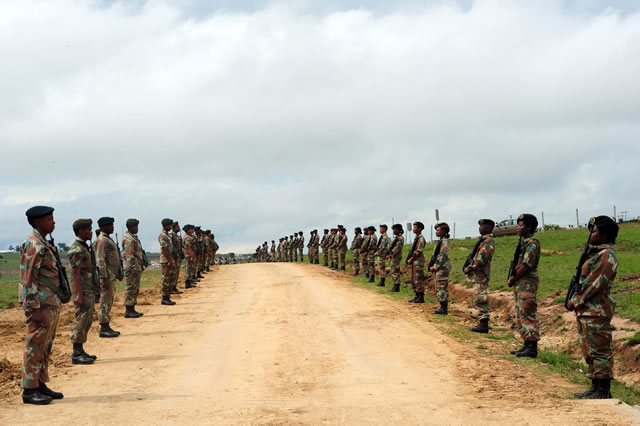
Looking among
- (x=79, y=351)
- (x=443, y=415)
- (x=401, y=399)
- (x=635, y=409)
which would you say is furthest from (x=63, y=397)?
(x=635, y=409)

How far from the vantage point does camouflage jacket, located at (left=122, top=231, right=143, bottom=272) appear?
12859 millimetres

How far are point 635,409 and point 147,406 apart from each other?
18.4 ft

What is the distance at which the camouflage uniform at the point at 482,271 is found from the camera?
432 inches

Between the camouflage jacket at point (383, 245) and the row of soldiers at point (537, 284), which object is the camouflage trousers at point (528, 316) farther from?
the camouflage jacket at point (383, 245)

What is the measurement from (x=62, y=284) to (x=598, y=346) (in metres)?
6.91

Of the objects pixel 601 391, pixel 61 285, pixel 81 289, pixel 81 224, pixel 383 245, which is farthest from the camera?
pixel 383 245

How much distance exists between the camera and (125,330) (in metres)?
11.3

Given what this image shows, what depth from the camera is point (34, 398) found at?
20.1 feet

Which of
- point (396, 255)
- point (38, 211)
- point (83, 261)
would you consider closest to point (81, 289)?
point (83, 261)

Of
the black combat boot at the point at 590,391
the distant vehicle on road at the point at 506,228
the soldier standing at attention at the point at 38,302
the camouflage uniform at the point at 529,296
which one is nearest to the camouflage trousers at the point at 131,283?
the soldier standing at attention at the point at 38,302

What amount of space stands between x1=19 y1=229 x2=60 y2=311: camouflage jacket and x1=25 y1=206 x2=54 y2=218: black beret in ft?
0.69

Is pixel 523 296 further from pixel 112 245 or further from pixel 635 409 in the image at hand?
pixel 112 245

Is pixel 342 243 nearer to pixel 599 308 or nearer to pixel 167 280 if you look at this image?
pixel 167 280

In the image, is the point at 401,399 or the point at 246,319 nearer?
the point at 401,399
